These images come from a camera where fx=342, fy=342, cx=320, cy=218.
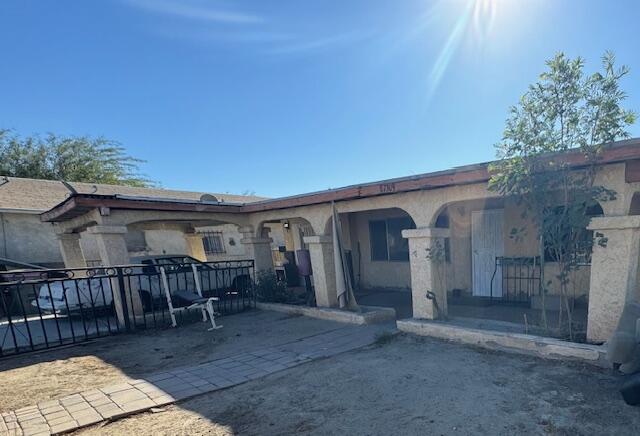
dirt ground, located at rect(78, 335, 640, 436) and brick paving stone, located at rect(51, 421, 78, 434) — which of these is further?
brick paving stone, located at rect(51, 421, 78, 434)

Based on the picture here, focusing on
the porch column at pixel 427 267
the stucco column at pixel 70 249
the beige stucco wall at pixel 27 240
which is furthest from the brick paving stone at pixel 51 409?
the beige stucco wall at pixel 27 240

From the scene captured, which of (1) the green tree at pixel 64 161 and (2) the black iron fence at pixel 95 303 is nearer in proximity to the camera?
(2) the black iron fence at pixel 95 303

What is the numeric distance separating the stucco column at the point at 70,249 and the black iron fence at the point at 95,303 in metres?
0.60

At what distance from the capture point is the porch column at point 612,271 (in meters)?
3.92

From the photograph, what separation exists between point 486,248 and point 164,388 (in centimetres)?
677

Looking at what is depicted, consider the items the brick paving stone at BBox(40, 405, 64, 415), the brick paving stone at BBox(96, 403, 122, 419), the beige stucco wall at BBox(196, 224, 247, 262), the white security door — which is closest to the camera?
the brick paving stone at BBox(96, 403, 122, 419)

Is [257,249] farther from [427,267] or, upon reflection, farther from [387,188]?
[427,267]

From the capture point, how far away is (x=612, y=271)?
4.03 m

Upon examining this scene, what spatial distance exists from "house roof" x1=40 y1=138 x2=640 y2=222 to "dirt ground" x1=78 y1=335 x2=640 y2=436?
2.42 metres

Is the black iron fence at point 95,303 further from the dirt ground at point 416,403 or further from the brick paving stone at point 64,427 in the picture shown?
the dirt ground at point 416,403

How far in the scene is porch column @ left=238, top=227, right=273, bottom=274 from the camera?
9.23 meters

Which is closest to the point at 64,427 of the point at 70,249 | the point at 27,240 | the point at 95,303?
the point at 95,303

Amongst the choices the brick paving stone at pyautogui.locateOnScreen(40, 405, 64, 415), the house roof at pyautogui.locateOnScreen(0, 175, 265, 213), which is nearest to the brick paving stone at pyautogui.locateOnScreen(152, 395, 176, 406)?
the brick paving stone at pyautogui.locateOnScreen(40, 405, 64, 415)

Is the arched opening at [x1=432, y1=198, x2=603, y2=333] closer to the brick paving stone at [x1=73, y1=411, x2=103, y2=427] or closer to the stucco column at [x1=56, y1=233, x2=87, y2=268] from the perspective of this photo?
the brick paving stone at [x1=73, y1=411, x2=103, y2=427]
